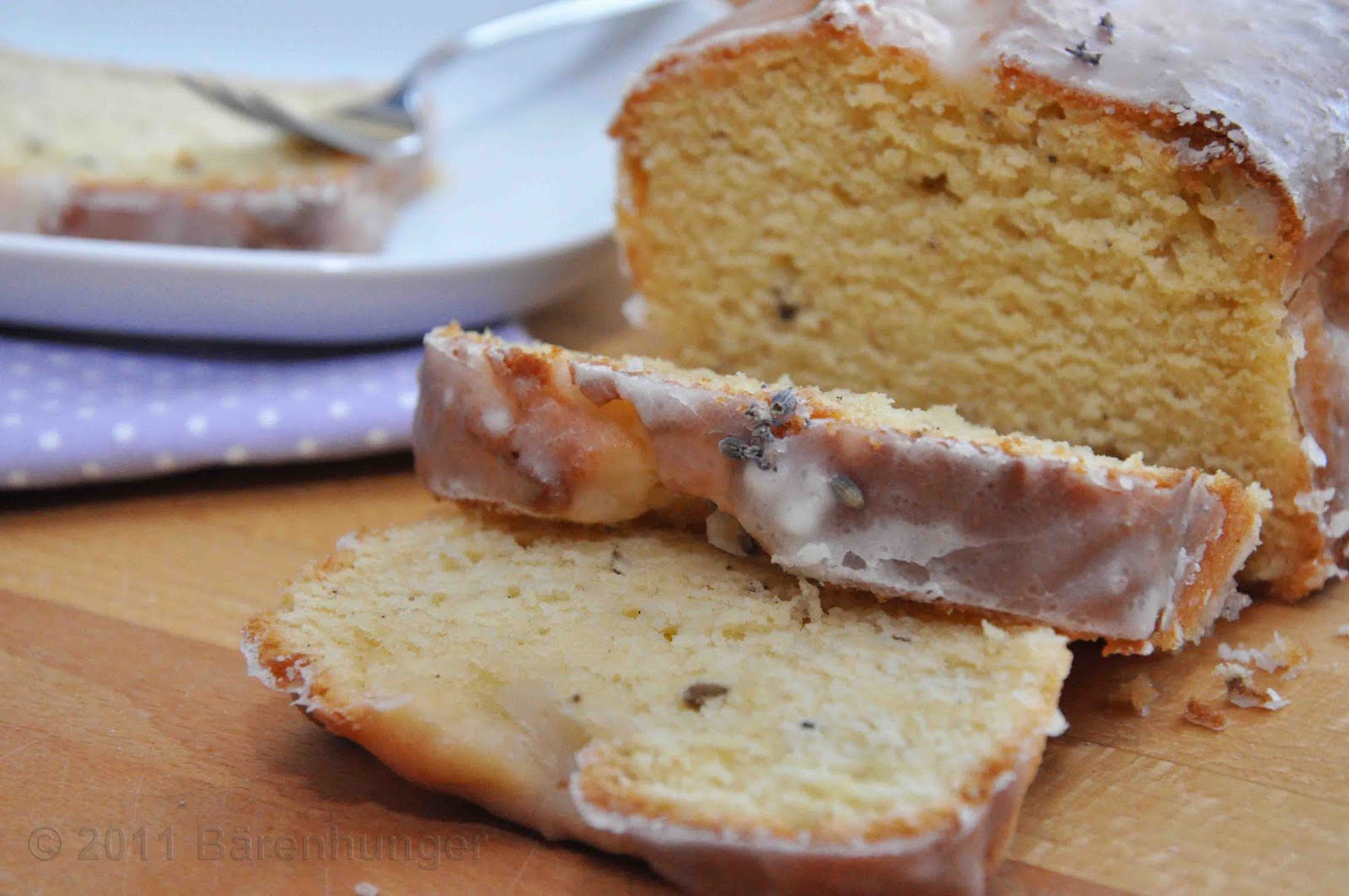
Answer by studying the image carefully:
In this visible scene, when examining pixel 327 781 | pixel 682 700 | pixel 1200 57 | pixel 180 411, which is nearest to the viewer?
pixel 682 700

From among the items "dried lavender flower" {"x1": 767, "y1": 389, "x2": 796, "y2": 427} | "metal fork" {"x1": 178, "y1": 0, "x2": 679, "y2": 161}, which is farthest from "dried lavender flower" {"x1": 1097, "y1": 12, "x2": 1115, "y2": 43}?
"metal fork" {"x1": 178, "y1": 0, "x2": 679, "y2": 161}

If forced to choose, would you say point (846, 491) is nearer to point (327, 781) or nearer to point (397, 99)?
point (327, 781)

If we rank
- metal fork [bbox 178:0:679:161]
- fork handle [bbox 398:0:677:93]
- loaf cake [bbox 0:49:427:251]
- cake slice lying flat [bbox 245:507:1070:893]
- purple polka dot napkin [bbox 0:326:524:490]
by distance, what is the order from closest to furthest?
cake slice lying flat [bbox 245:507:1070:893], purple polka dot napkin [bbox 0:326:524:490], loaf cake [bbox 0:49:427:251], metal fork [bbox 178:0:679:161], fork handle [bbox 398:0:677:93]

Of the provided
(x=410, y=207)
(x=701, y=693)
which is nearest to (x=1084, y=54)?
(x=701, y=693)

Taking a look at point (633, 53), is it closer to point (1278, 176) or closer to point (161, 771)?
point (1278, 176)

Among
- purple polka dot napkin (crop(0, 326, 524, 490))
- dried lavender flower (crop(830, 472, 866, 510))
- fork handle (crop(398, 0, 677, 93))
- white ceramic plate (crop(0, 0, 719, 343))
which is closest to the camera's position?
dried lavender flower (crop(830, 472, 866, 510))

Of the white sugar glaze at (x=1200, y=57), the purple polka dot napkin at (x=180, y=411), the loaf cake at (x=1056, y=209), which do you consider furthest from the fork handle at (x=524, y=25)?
the white sugar glaze at (x=1200, y=57)

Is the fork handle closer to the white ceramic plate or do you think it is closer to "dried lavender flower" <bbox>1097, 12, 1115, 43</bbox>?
the white ceramic plate
